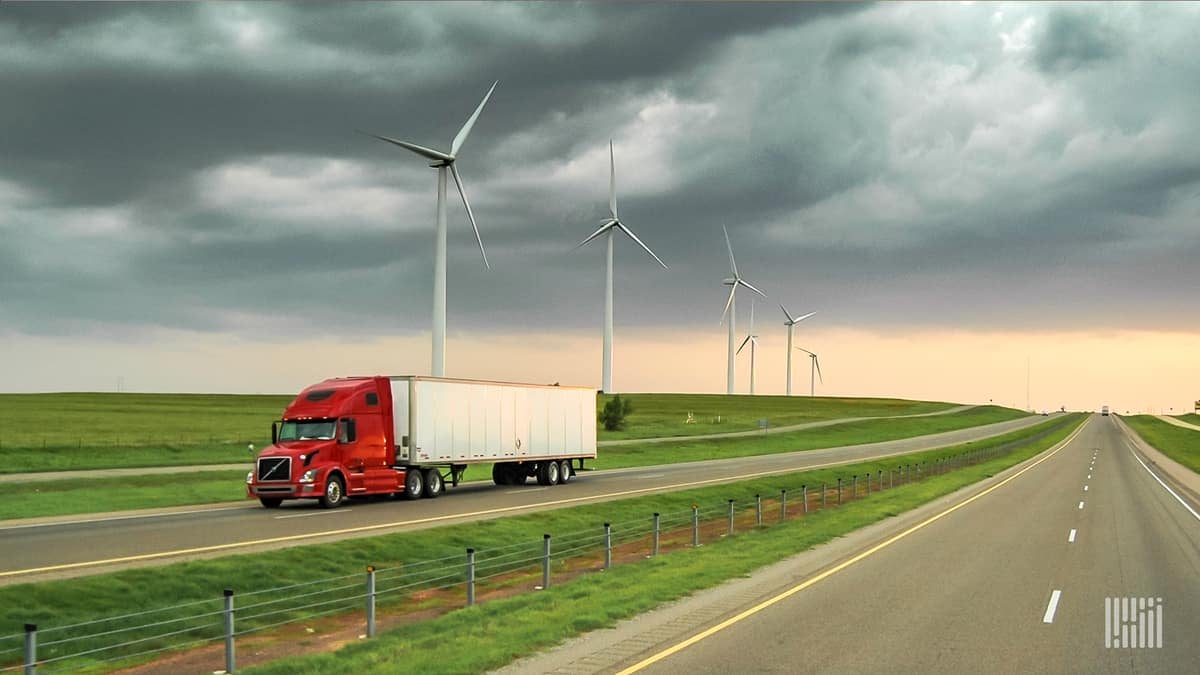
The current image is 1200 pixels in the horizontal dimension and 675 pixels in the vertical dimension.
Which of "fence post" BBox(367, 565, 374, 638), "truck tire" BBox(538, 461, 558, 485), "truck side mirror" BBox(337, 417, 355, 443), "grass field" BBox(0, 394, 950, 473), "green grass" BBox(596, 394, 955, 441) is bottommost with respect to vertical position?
"green grass" BBox(596, 394, 955, 441)

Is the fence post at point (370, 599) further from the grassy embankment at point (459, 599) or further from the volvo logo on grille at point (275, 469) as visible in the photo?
the volvo logo on grille at point (275, 469)

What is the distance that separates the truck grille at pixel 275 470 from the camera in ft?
A: 112

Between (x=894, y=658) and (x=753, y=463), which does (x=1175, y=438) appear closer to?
(x=753, y=463)

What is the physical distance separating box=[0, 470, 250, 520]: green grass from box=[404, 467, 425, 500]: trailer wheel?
606 cm

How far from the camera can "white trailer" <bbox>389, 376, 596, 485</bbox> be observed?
3841 cm

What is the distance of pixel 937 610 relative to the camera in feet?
50.0

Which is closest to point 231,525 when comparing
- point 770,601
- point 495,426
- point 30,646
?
point 495,426

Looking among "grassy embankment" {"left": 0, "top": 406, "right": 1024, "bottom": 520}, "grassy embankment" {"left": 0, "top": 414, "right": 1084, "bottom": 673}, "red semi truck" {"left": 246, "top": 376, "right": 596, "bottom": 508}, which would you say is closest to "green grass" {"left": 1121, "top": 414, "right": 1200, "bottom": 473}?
"grassy embankment" {"left": 0, "top": 406, "right": 1024, "bottom": 520}

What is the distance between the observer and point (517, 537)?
2931cm

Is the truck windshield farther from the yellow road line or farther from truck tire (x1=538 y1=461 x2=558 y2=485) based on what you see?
the yellow road line

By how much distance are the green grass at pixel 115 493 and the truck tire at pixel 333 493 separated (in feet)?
15.2

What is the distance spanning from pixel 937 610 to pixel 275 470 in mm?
24481

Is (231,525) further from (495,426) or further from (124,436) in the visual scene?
(124,436)

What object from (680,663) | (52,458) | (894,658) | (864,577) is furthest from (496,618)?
(52,458)
